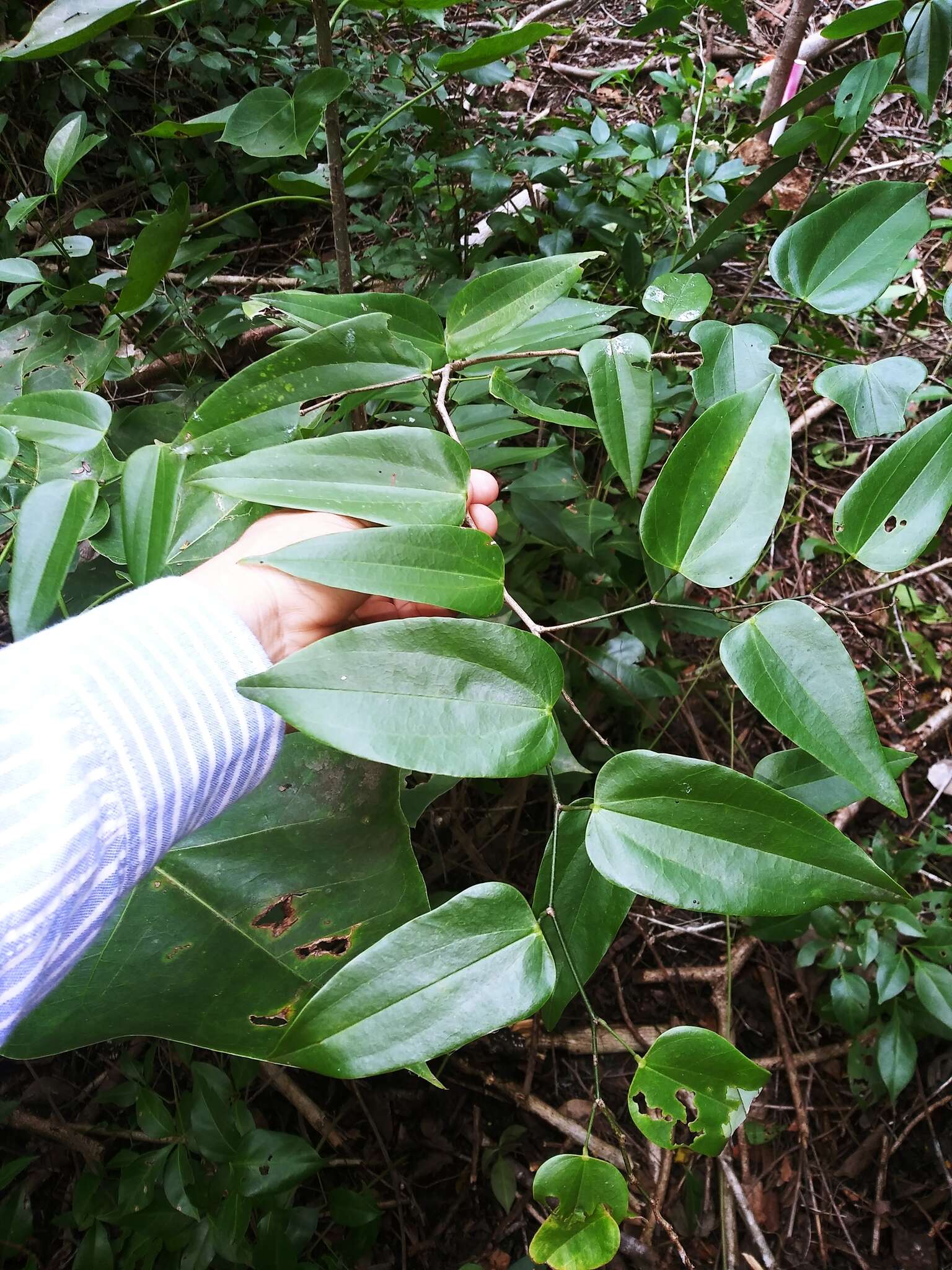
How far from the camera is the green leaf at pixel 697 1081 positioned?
38cm

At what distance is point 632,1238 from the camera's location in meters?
0.83

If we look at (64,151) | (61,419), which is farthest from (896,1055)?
(64,151)

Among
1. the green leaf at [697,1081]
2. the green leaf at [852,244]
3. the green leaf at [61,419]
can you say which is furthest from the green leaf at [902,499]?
the green leaf at [61,419]

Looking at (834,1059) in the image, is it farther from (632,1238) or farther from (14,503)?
(14,503)

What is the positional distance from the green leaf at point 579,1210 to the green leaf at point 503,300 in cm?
49

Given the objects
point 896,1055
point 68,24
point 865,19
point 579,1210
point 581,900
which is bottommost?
point 896,1055

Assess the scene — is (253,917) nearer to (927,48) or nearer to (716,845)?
(716,845)

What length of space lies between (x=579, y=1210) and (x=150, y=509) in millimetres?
469

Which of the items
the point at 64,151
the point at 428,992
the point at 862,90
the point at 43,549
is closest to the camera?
the point at 428,992

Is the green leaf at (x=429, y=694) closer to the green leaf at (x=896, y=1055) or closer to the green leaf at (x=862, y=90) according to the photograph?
the green leaf at (x=862, y=90)

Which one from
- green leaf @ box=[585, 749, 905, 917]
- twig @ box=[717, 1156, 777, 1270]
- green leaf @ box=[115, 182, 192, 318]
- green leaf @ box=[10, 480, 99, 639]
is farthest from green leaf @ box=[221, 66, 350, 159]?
twig @ box=[717, 1156, 777, 1270]

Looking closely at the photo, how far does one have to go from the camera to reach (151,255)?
2.10ft

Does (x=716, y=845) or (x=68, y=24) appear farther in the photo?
(x=68, y=24)

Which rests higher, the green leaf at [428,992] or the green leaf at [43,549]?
the green leaf at [43,549]
